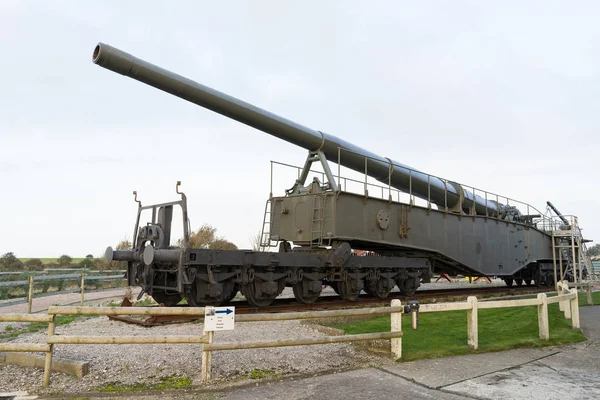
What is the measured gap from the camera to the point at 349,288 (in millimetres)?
11023

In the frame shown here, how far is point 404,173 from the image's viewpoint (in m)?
13.1

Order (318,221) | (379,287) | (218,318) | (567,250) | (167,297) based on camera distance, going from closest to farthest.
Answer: (218,318) < (167,297) < (318,221) < (379,287) < (567,250)

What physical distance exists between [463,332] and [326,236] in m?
3.85

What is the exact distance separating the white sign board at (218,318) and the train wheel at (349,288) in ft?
19.6

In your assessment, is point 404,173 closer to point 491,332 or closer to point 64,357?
point 491,332

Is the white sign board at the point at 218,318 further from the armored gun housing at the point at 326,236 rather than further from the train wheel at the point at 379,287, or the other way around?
the train wheel at the point at 379,287

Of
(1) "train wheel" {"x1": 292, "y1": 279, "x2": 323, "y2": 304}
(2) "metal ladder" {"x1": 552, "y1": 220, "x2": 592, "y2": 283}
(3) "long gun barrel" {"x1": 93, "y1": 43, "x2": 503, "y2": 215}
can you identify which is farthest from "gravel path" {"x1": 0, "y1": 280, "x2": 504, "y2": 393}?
(2) "metal ladder" {"x1": 552, "y1": 220, "x2": 592, "y2": 283}

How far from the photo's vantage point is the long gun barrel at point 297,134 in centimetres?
801

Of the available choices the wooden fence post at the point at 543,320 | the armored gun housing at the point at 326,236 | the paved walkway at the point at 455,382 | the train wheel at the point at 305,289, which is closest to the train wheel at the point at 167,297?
the armored gun housing at the point at 326,236

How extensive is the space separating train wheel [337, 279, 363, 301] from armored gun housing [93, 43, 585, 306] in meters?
0.02

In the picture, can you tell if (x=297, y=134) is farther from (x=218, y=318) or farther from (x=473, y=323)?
(x=218, y=318)

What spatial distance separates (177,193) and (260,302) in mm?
2703

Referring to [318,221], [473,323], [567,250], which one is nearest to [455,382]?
[473,323]

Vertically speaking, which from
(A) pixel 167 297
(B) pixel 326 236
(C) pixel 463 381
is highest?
(B) pixel 326 236
